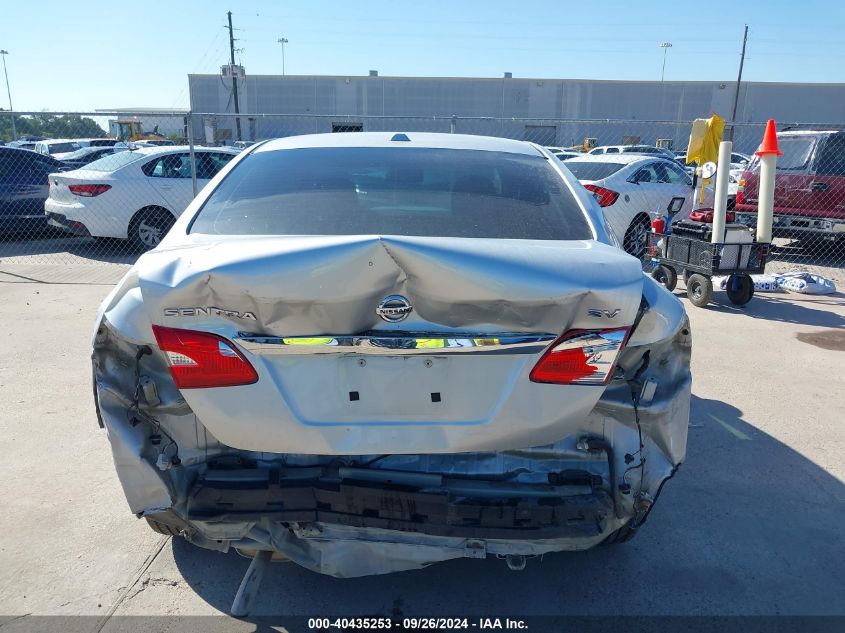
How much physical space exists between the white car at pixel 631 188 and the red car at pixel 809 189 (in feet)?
3.68

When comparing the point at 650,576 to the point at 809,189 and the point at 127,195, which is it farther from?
the point at 809,189

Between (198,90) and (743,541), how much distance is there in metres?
52.5

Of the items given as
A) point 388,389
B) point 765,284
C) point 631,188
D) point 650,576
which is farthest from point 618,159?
point 388,389

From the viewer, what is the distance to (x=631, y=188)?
1050 cm

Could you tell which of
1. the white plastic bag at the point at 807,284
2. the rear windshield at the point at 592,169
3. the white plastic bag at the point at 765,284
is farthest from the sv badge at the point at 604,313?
the rear windshield at the point at 592,169

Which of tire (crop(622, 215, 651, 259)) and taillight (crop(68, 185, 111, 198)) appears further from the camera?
tire (crop(622, 215, 651, 259))

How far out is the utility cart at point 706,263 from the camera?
740cm

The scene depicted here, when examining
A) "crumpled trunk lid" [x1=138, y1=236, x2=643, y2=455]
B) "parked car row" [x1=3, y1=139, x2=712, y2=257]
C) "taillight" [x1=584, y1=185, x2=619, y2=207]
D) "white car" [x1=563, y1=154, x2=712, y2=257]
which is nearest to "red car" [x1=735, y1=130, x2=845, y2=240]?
"white car" [x1=563, y1=154, x2=712, y2=257]

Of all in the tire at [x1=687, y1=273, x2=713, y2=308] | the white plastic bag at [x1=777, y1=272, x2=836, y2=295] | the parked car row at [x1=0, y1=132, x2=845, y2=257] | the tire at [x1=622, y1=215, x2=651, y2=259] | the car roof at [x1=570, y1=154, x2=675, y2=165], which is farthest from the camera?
the car roof at [x1=570, y1=154, x2=675, y2=165]

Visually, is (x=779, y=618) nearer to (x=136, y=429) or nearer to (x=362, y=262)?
(x=362, y=262)

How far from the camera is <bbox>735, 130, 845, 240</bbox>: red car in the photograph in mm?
10516

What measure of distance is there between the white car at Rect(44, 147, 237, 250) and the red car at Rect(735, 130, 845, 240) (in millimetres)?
8764

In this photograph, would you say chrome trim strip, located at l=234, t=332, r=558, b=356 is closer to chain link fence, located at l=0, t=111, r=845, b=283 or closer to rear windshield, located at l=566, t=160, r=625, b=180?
chain link fence, located at l=0, t=111, r=845, b=283

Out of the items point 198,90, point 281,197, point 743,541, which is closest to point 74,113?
point 281,197
